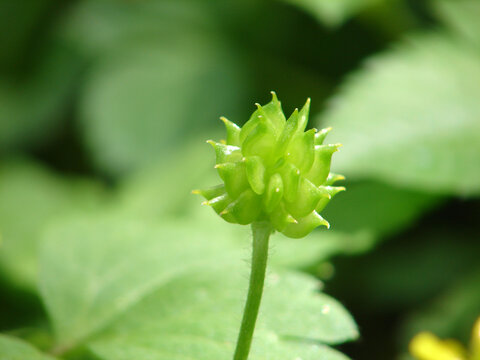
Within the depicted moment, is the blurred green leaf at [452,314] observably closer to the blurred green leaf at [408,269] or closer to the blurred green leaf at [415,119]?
the blurred green leaf at [408,269]

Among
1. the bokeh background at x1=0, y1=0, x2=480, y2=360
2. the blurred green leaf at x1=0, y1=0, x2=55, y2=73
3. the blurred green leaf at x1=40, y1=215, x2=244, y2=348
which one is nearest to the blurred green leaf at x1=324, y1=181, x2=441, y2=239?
the bokeh background at x1=0, y1=0, x2=480, y2=360

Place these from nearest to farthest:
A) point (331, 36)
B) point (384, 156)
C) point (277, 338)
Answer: point (277, 338) < point (384, 156) < point (331, 36)

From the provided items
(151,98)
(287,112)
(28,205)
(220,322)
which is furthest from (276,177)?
(151,98)

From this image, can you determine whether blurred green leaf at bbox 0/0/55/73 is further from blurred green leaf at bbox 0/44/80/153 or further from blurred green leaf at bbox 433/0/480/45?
blurred green leaf at bbox 433/0/480/45

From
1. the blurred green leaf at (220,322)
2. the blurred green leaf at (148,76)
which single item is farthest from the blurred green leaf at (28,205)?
the blurred green leaf at (220,322)

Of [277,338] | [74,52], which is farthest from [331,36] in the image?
[277,338]

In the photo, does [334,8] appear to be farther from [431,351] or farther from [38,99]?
[38,99]

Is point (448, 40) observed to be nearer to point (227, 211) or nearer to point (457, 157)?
point (457, 157)
